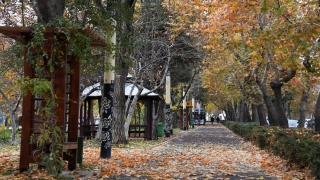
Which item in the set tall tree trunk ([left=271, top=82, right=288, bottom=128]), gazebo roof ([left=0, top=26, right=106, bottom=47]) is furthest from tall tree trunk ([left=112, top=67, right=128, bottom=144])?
gazebo roof ([left=0, top=26, right=106, bottom=47])

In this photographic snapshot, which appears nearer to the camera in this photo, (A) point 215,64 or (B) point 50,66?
(B) point 50,66

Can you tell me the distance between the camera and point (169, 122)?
30.5 metres

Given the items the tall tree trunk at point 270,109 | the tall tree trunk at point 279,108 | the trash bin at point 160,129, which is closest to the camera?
the tall tree trunk at point 279,108

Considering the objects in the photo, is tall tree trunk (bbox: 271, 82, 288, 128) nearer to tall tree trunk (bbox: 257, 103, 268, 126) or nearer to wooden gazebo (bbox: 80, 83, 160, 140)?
tall tree trunk (bbox: 257, 103, 268, 126)

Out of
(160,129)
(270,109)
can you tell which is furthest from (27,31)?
(160,129)

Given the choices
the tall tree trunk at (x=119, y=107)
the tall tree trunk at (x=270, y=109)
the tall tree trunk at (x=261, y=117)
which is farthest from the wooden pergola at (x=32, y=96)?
the tall tree trunk at (x=261, y=117)

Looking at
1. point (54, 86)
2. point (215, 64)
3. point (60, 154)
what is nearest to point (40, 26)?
point (54, 86)

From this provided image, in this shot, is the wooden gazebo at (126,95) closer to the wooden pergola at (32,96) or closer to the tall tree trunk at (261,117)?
the tall tree trunk at (261,117)

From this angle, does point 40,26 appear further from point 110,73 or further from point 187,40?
point 187,40

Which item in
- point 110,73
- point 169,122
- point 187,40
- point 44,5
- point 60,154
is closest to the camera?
point 60,154

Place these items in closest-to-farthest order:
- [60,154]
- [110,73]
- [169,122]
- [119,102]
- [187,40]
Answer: [60,154], [110,73], [119,102], [187,40], [169,122]

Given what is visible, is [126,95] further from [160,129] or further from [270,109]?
[270,109]

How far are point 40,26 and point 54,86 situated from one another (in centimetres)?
139

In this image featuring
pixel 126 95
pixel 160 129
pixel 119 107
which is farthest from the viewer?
pixel 160 129
